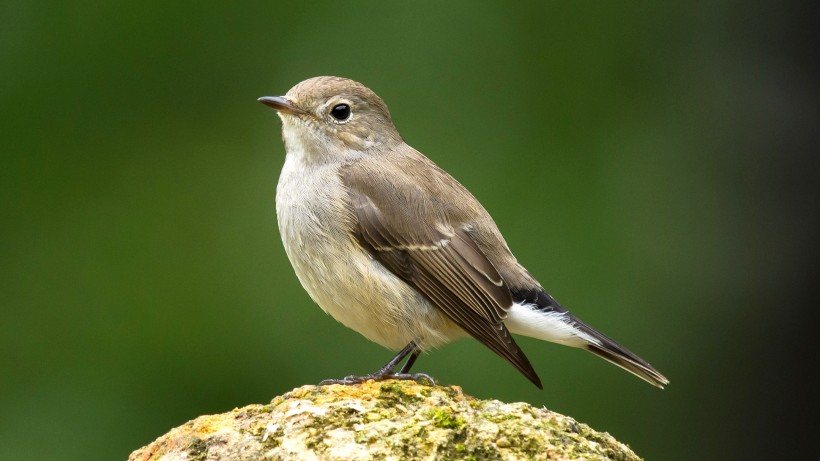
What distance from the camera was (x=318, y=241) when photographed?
216 inches

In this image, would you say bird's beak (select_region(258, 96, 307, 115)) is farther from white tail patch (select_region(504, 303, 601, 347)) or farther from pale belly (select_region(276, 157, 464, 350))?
white tail patch (select_region(504, 303, 601, 347))

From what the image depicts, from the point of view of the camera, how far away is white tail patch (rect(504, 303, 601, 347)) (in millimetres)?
5617

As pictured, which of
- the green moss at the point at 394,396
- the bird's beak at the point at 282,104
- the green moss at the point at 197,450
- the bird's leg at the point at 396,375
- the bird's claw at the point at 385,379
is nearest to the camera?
the green moss at the point at 197,450

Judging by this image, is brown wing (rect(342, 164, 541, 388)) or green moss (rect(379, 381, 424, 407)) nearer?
green moss (rect(379, 381, 424, 407))

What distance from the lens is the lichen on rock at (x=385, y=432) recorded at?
3770mm

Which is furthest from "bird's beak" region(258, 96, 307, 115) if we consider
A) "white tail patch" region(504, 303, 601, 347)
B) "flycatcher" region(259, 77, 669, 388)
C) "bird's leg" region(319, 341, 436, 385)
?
"white tail patch" region(504, 303, 601, 347)

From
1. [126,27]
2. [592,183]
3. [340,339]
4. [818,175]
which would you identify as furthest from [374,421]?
[818,175]

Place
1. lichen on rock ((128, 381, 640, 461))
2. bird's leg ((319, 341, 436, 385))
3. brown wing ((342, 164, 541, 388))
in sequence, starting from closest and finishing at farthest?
1. lichen on rock ((128, 381, 640, 461))
2. bird's leg ((319, 341, 436, 385))
3. brown wing ((342, 164, 541, 388))

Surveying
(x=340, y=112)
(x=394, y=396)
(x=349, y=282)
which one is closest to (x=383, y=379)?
(x=394, y=396)

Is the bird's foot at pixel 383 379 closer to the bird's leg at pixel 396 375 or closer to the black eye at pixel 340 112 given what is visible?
the bird's leg at pixel 396 375

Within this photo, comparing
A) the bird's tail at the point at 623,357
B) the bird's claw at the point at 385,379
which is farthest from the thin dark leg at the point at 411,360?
the bird's tail at the point at 623,357

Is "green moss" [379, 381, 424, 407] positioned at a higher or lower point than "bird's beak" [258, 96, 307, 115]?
lower

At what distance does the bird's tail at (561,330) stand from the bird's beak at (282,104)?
4.76 ft

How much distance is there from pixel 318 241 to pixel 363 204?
31cm
